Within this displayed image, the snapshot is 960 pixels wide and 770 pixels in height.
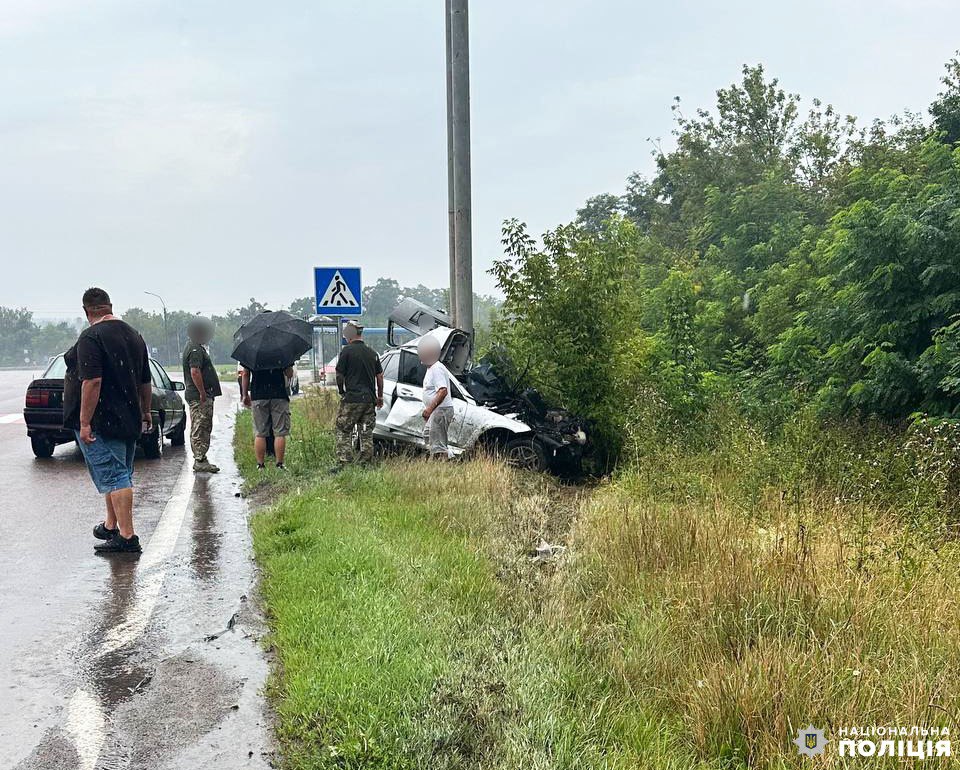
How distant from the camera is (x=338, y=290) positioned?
1356 cm

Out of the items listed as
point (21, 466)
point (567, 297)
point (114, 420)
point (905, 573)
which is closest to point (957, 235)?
point (567, 297)

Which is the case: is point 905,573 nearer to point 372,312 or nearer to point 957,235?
point 957,235

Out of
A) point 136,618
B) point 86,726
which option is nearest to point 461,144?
point 136,618

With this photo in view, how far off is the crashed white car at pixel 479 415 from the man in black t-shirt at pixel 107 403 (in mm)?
4468

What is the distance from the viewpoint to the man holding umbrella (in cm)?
1097

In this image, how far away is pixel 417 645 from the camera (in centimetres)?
440

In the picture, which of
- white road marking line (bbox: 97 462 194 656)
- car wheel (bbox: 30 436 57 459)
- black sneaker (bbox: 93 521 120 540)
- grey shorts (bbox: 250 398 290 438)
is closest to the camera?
white road marking line (bbox: 97 462 194 656)

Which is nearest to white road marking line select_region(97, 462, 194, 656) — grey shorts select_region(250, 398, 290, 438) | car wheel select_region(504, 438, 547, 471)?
grey shorts select_region(250, 398, 290, 438)

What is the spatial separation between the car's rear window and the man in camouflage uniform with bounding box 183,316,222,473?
228cm

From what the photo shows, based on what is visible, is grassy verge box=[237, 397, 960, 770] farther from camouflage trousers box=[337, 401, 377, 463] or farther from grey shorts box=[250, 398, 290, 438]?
grey shorts box=[250, 398, 290, 438]

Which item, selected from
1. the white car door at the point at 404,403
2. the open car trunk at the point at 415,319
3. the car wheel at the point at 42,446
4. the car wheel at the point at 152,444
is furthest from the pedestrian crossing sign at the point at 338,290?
the car wheel at the point at 42,446

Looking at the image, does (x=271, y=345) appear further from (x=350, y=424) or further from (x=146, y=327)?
(x=146, y=327)

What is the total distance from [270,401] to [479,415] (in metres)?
2.76

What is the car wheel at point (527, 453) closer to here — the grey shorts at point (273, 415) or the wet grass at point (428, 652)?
the grey shorts at point (273, 415)
